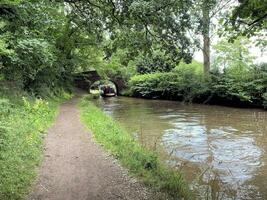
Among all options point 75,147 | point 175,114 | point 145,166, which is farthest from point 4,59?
point 175,114

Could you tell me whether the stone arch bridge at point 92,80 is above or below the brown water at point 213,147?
above

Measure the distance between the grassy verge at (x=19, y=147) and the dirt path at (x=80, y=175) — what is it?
8.9 inches

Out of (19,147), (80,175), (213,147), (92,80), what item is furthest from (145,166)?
(92,80)

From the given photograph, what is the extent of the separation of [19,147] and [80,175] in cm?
217

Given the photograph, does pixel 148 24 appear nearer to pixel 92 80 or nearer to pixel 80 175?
pixel 80 175

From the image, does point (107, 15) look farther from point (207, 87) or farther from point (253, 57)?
point (253, 57)

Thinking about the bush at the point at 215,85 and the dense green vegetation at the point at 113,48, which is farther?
the bush at the point at 215,85

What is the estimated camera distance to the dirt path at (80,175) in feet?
22.0

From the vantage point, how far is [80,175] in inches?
311

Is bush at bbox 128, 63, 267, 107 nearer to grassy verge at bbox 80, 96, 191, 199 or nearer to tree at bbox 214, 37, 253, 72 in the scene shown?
tree at bbox 214, 37, 253, 72

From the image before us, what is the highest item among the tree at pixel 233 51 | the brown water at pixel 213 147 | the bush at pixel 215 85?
the tree at pixel 233 51

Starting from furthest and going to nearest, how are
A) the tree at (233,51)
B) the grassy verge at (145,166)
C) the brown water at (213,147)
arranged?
the tree at (233,51), the brown water at (213,147), the grassy verge at (145,166)

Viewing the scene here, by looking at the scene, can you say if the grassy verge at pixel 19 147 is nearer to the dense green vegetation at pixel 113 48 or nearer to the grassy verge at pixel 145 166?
the dense green vegetation at pixel 113 48

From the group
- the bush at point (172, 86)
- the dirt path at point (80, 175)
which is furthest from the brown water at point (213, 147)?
the bush at point (172, 86)
